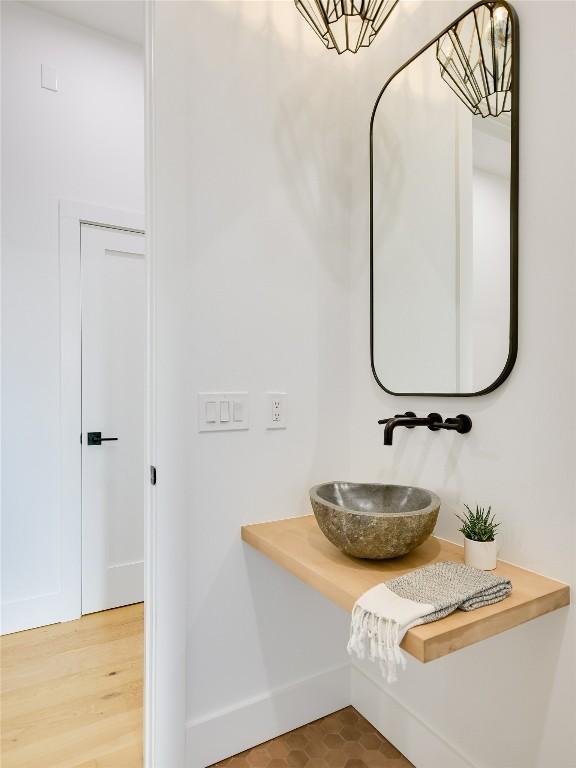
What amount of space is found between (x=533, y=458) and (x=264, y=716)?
120cm

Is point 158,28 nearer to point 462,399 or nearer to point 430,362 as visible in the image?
point 430,362

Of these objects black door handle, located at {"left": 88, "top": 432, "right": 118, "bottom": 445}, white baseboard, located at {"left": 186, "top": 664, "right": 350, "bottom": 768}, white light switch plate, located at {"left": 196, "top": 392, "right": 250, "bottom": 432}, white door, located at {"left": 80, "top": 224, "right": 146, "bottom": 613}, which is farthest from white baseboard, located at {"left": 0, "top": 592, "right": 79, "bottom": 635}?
white light switch plate, located at {"left": 196, "top": 392, "right": 250, "bottom": 432}

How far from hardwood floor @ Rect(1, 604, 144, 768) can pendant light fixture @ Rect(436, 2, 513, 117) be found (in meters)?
2.16

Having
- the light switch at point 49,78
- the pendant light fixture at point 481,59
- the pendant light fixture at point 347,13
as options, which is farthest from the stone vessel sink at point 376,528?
the light switch at point 49,78

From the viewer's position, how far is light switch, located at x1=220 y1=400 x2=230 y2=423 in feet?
4.73

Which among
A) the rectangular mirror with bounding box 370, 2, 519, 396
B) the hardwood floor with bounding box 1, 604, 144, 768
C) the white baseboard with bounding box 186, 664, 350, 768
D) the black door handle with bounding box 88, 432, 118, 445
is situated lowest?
the hardwood floor with bounding box 1, 604, 144, 768

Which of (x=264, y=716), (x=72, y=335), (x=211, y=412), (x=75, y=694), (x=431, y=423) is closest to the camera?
(x=431, y=423)

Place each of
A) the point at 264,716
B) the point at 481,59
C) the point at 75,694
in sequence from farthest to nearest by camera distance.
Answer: the point at 75,694, the point at 264,716, the point at 481,59

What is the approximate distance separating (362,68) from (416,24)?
0.27 meters

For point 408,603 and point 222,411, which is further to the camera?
point 222,411

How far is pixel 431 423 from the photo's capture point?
132cm

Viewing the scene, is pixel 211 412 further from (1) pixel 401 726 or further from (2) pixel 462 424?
(1) pixel 401 726

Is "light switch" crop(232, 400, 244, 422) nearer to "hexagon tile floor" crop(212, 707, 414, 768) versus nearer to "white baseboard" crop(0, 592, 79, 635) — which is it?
A: "hexagon tile floor" crop(212, 707, 414, 768)

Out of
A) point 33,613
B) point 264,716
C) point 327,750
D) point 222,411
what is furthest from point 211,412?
point 33,613
